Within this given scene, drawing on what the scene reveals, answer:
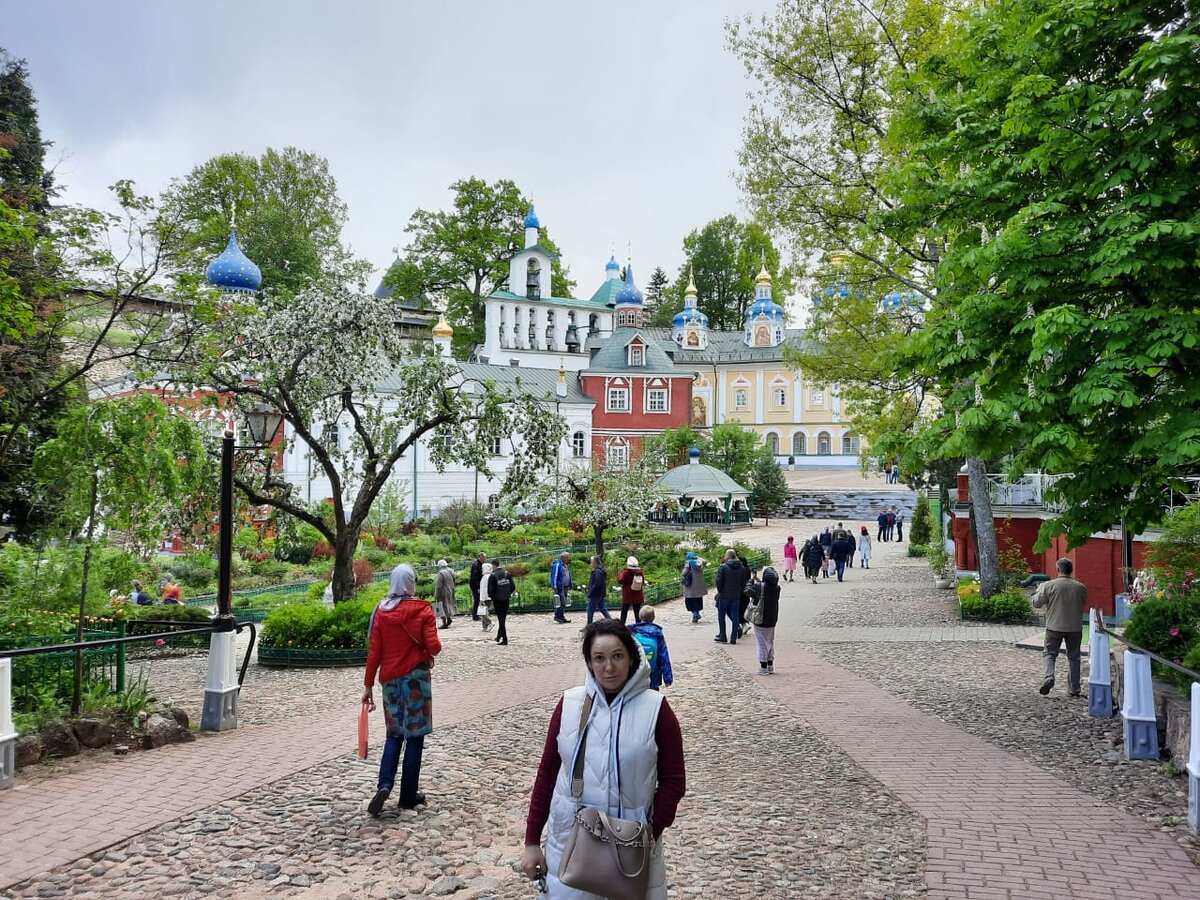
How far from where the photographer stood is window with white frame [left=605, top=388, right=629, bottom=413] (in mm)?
58031

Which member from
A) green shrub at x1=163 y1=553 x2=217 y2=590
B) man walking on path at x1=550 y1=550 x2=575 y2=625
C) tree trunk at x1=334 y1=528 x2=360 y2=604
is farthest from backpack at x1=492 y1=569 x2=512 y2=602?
green shrub at x1=163 y1=553 x2=217 y2=590

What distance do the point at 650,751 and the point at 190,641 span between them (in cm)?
1429

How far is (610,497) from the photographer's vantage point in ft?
101

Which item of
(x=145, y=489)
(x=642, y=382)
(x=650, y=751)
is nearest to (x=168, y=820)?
(x=145, y=489)

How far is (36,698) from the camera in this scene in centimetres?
795

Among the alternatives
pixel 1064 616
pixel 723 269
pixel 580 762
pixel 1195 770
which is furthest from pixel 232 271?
pixel 723 269

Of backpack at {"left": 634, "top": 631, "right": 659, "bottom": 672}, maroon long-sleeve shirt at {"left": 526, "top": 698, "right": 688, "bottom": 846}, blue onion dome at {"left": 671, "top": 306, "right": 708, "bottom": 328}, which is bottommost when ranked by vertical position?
backpack at {"left": 634, "top": 631, "right": 659, "bottom": 672}

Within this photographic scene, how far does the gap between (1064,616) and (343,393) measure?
1133 cm

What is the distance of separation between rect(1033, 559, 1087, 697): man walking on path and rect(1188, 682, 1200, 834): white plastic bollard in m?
4.12

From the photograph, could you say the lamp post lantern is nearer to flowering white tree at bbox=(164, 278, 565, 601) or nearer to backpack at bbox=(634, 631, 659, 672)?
backpack at bbox=(634, 631, 659, 672)

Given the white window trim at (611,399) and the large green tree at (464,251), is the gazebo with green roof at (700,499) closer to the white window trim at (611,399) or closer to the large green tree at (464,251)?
the white window trim at (611,399)

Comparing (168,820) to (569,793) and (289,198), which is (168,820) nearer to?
(569,793)

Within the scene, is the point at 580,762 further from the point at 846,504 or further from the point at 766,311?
the point at 766,311

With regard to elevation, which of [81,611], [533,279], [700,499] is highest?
[533,279]
